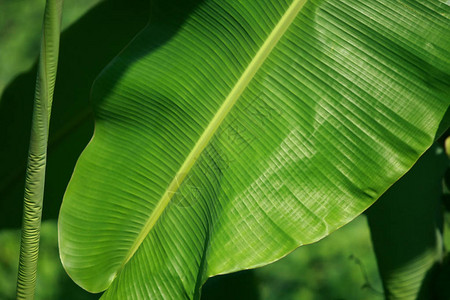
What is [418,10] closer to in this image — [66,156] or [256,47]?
[256,47]

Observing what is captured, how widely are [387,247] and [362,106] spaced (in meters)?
0.40

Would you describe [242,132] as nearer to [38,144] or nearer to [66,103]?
[38,144]

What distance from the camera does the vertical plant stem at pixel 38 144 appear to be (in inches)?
16.8

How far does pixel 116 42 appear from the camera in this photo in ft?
2.98

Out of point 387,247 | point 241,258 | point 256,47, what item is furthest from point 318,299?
point 256,47

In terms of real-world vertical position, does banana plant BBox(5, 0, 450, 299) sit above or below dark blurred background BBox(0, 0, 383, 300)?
above

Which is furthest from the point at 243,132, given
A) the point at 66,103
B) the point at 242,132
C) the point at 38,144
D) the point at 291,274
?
the point at 291,274

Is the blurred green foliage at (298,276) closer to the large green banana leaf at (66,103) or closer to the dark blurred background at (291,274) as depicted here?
the dark blurred background at (291,274)

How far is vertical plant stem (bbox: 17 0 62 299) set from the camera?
1.40ft

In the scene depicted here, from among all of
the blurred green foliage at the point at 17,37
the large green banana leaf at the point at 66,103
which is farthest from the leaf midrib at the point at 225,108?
the blurred green foliage at the point at 17,37

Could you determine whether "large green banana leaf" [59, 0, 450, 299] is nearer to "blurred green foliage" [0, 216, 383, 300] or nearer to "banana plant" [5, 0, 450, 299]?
"banana plant" [5, 0, 450, 299]

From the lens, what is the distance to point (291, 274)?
1.08 meters

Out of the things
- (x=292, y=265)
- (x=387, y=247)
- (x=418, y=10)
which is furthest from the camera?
(x=292, y=265)

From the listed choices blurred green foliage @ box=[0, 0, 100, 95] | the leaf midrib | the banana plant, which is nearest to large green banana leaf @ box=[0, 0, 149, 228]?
blurred green foliage @ box=[0, 0, 100, 95]
